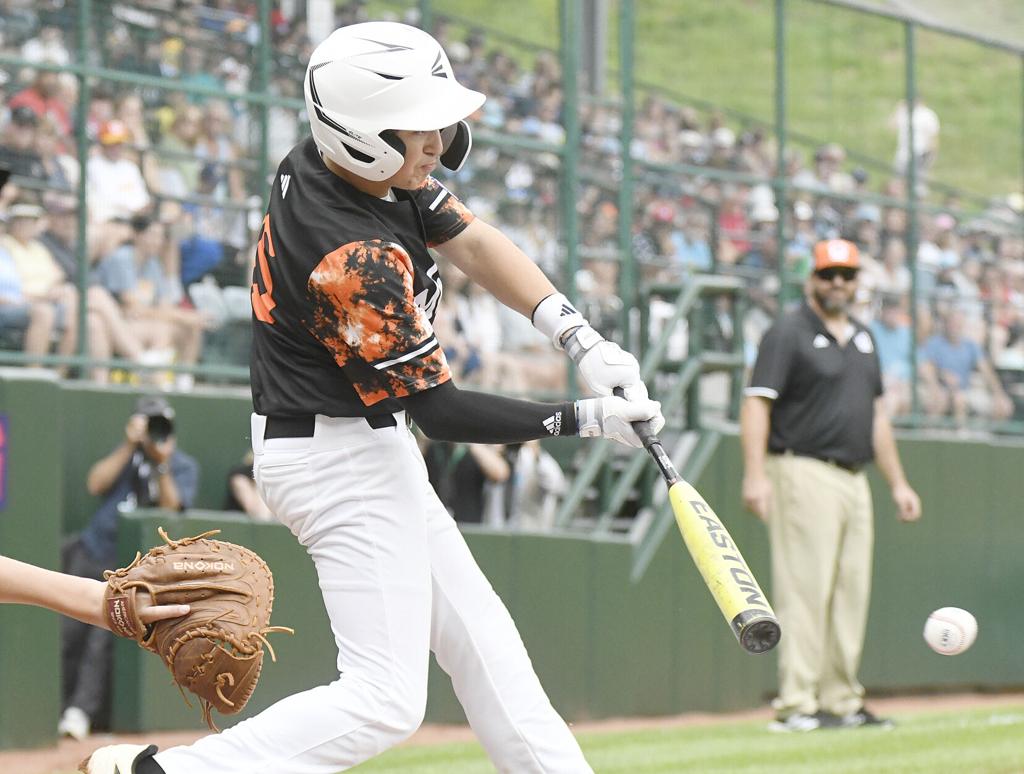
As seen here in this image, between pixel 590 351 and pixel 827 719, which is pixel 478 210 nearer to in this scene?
pixel 827 719

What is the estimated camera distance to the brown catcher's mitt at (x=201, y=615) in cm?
399

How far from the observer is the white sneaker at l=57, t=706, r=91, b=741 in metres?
8.28

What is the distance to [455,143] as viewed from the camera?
4574 mm

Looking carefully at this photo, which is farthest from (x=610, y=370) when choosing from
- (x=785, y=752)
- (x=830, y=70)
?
(x=830, y=70)

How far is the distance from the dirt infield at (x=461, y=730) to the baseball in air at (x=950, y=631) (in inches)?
92.8

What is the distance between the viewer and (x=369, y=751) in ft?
13.6

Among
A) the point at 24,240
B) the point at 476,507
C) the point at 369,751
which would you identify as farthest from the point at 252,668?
the point at 476,507

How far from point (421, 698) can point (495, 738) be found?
259mm

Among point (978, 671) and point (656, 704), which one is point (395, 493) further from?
point (978, 671)

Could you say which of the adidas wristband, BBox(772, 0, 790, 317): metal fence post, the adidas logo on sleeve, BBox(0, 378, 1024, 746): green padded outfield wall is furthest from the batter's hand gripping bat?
BBox(772, 0, 790, 317): metal fence post

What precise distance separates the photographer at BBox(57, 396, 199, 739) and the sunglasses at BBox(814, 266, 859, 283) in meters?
3.55

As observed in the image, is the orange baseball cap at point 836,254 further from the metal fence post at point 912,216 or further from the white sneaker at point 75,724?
the white sneaker at point 75,724

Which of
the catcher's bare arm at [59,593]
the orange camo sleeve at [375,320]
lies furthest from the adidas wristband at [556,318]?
the catcher's bare arm at [59,593]

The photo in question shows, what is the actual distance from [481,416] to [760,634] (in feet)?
2.80
